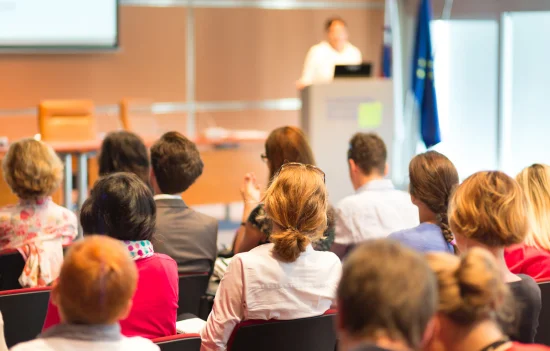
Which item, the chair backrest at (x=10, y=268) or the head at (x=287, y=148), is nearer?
the chair backrest at (x=10, y=268)

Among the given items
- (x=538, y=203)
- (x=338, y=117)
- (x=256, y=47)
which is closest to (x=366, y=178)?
(x=538, y=203)

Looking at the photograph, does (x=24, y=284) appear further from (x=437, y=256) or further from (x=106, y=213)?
(x=437, y=256)

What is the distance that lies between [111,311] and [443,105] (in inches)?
313

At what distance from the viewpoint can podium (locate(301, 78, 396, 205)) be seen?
603 cm

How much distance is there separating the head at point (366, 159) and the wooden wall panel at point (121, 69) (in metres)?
5.37

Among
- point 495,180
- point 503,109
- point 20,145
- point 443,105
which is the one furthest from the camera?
point 443,105

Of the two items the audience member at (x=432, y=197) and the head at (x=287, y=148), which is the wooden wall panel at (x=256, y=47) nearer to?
the head at (x=287, y=148)

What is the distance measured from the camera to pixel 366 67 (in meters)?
6.36

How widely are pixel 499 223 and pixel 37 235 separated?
2.03 meters

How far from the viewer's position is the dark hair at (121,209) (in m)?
2.41

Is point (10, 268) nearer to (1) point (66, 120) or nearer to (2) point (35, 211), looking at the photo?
(2) point (35, 211)

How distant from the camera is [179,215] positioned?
327cm

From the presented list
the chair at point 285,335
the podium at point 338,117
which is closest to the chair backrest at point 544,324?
the chair at point 285,335

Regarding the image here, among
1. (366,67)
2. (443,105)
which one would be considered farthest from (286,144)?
(443,105)
